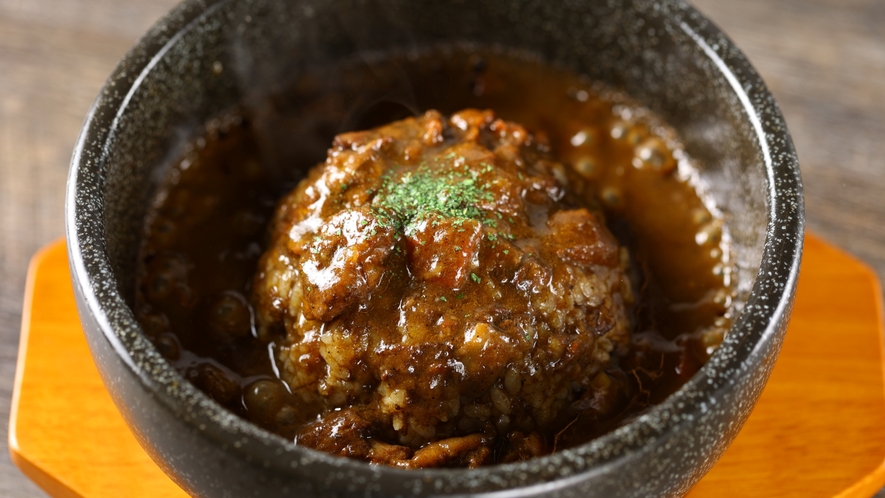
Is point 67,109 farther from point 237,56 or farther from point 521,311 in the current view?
point 521,311

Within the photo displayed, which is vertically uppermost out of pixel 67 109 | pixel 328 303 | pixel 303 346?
pixel 328 303

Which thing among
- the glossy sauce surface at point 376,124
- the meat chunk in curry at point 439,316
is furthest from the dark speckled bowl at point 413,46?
the meat chunk in curry at point 439,316

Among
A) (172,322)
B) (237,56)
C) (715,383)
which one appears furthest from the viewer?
(237,56)

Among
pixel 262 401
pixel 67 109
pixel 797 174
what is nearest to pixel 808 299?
pixel 797 174

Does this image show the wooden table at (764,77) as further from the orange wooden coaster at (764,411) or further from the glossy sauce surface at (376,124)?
the glossy sauce surface at (376,124)

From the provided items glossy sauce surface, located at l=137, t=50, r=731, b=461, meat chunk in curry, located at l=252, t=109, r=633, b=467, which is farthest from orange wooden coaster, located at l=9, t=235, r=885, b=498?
meat chunk in curry, located at l=252, t=109, r=633, b=467
